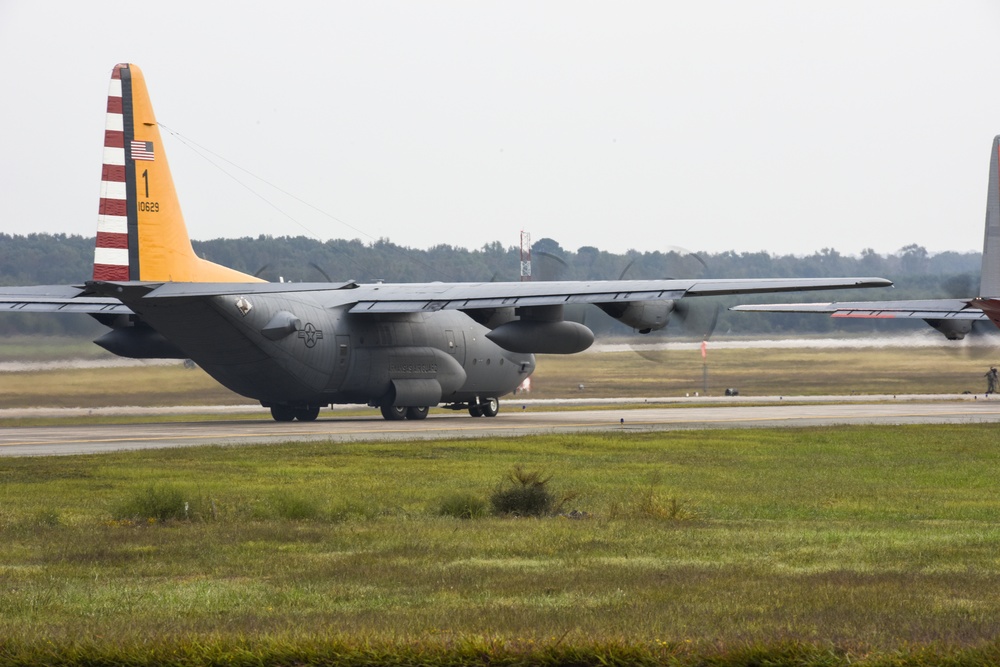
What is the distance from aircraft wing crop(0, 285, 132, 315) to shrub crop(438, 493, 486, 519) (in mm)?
23374

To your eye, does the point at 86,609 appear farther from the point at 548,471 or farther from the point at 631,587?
the point at 548,471

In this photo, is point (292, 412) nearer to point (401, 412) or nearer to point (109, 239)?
point (401, 412)

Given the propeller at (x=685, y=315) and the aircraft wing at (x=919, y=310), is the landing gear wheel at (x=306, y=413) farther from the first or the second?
the aircraft wing at (x=919, y=310)

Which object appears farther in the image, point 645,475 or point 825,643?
point 645,475

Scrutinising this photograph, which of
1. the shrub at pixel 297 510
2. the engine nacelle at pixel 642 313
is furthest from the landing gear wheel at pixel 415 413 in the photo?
the shrub at pixel 297 510

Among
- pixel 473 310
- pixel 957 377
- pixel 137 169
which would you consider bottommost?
pixel 957 377

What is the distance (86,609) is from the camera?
11719 mm

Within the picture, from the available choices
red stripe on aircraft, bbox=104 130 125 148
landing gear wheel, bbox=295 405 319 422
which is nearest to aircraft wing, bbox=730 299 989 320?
landing gear wheel, bbox=295 405 319 422

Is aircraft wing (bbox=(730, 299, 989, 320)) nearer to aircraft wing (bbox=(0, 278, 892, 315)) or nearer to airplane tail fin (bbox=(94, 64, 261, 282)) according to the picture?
aircraft wing (bbox=(0, 278, 892, 315))

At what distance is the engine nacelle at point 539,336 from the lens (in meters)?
40.7

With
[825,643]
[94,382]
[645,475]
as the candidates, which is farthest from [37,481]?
[94,382]

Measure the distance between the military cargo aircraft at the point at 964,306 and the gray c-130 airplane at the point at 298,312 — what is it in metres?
7.41

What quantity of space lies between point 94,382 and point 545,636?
1705 inches

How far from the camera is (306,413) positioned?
152 ft
